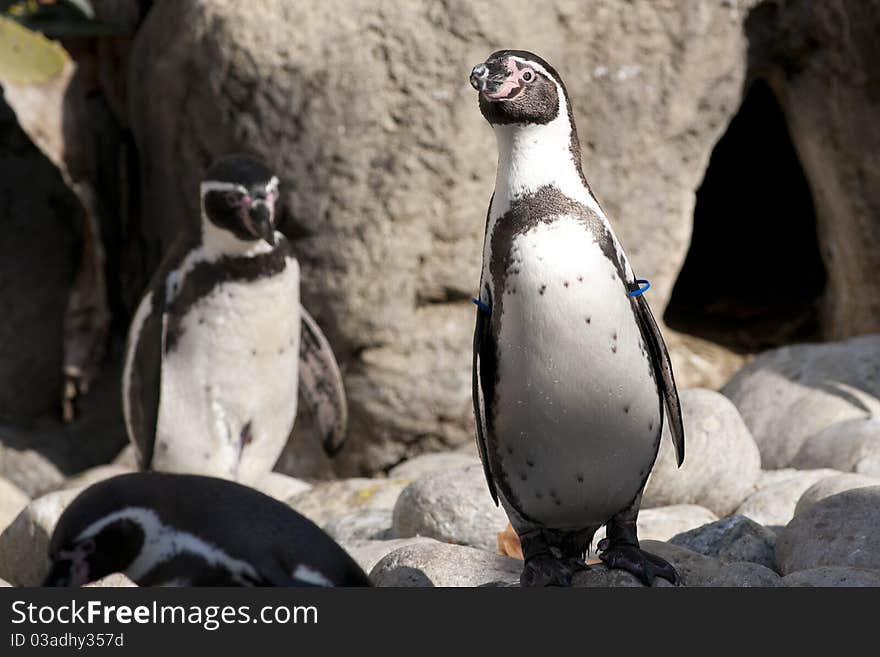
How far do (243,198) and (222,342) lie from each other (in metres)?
0.54

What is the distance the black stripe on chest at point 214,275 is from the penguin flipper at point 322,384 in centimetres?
72

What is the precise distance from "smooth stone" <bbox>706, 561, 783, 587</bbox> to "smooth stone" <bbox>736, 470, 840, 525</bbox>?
1.09 m

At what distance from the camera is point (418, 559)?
3.06 metres

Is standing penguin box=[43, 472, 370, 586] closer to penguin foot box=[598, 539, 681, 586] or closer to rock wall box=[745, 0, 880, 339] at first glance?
penguin foot box=[598, 539, 681, 586]

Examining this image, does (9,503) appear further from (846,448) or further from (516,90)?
(846,448)

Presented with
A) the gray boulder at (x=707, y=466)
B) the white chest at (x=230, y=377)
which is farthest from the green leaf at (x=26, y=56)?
the gray boulder at (x=707, y=466)

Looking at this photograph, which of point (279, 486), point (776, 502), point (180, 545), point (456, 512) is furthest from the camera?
point (279, 486)

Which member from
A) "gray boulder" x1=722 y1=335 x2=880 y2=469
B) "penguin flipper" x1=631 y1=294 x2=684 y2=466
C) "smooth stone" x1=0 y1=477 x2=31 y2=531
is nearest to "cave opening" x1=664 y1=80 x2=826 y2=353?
"gray boulder" x1=722 y1=335 x2=880 y2=469

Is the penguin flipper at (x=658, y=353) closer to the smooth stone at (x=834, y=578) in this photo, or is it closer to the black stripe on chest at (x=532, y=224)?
the black stripe on chest at (x=532, y=224)

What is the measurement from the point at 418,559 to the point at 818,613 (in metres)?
1.03

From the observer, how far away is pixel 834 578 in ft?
9.11

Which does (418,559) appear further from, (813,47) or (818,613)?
(813,47)

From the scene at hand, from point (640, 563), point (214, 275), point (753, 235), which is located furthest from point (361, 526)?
point (753, 235)

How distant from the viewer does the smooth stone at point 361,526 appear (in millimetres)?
4238
